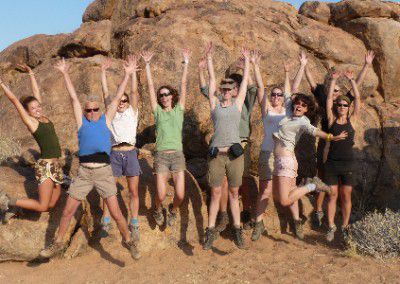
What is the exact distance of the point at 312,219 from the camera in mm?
7961

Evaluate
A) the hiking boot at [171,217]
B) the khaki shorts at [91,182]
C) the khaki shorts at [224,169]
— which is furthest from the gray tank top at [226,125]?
the khaki shorts at [91,182]

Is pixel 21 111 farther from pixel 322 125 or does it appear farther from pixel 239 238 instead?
pixel 322 125

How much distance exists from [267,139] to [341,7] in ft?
20.7

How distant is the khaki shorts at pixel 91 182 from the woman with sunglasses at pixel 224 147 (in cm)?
170

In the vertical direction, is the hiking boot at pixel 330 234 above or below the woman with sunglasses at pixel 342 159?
below

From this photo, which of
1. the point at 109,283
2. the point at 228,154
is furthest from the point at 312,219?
the point at 109,283

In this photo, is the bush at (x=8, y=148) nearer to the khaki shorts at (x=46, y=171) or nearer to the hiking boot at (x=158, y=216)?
the khaki shorts at (x=46, y=171)

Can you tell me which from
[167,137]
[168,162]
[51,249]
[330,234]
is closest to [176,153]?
[168,162]

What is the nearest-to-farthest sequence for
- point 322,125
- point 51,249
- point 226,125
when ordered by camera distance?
point 51,249, point 226,125, point 322,125

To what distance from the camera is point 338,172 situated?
7121 mm

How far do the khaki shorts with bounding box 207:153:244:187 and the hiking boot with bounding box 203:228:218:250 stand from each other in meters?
0.81

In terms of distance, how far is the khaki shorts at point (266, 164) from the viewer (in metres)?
6.98

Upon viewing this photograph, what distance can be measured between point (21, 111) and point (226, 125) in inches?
127

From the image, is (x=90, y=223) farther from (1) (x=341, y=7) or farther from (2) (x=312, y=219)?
(1) (x=341, y=7)
